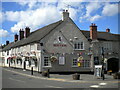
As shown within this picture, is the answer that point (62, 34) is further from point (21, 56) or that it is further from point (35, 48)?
point (21, 56)

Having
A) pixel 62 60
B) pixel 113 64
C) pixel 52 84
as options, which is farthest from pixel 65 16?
pixel 52 84

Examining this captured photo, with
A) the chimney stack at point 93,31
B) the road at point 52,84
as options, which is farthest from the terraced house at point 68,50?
the road at point 52,84

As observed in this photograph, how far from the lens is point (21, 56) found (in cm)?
3703

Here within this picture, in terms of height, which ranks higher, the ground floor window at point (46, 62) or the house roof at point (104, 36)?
the house roof at point (104, 36)

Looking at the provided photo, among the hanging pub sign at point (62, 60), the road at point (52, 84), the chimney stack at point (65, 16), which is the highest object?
the chimney stack at point (65, 16)

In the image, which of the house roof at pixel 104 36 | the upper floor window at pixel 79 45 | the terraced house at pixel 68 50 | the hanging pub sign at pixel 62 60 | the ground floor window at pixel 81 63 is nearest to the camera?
the terraced house at pixel 68 50

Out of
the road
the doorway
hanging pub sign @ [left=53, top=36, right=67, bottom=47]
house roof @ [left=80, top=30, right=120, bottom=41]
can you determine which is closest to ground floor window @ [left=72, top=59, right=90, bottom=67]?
hanging pub sign @ [left=53, top=36, right=67, bottom=47]

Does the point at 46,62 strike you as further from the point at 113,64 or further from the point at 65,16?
the point at 113,64

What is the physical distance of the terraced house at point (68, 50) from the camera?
94.2 ft

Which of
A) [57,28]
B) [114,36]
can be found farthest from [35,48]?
[114,36]

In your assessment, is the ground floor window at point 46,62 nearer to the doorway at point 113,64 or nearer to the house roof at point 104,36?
the house roof at point 104,36

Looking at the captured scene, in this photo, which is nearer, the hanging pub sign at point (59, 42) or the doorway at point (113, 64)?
the hanging pub sign at point (59, 42)

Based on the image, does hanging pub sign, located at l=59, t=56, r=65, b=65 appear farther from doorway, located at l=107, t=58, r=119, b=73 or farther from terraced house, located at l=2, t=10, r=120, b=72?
doorway, located at l=107, t=58, r=119, b=73

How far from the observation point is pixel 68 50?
29.8m
